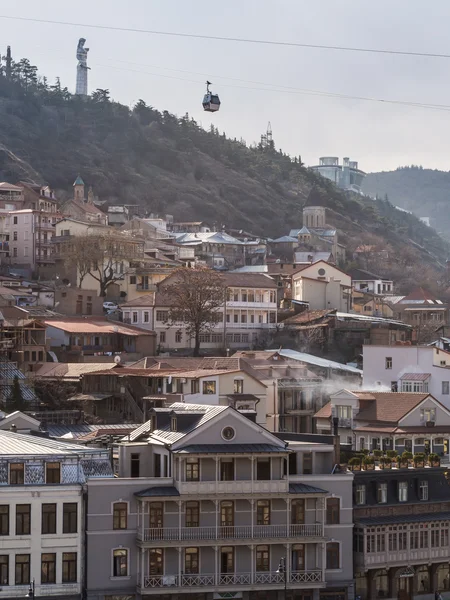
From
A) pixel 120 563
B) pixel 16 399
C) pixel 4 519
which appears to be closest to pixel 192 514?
pixel 120 563

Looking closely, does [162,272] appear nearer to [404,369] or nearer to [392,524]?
[404,369]

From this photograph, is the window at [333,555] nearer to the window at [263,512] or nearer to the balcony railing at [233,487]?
the window at [263,512]

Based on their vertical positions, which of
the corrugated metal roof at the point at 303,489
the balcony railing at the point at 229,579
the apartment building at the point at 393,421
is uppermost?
the apartment building at the point at 393,421

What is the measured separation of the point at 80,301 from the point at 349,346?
21.2 m

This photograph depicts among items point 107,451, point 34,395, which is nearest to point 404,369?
point 34,395

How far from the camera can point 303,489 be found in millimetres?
57469

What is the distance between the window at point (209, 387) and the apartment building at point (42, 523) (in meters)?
26.0

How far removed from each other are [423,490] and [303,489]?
6725 mm

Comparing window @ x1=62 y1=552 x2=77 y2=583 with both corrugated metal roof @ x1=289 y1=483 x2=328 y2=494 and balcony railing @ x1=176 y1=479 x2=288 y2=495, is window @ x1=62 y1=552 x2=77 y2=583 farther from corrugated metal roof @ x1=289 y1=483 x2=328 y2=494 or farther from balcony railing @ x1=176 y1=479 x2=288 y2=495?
corrugated metal roof @ x1=289 y1=483 x2=328 y2=494

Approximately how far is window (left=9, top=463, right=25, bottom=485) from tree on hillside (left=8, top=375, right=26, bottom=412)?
2729cm

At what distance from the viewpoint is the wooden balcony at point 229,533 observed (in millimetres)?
55156

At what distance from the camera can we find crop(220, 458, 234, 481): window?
185ft

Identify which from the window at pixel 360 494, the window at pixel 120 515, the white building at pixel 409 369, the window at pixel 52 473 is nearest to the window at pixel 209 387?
the white building at pixel 409 369

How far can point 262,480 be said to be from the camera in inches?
2235
